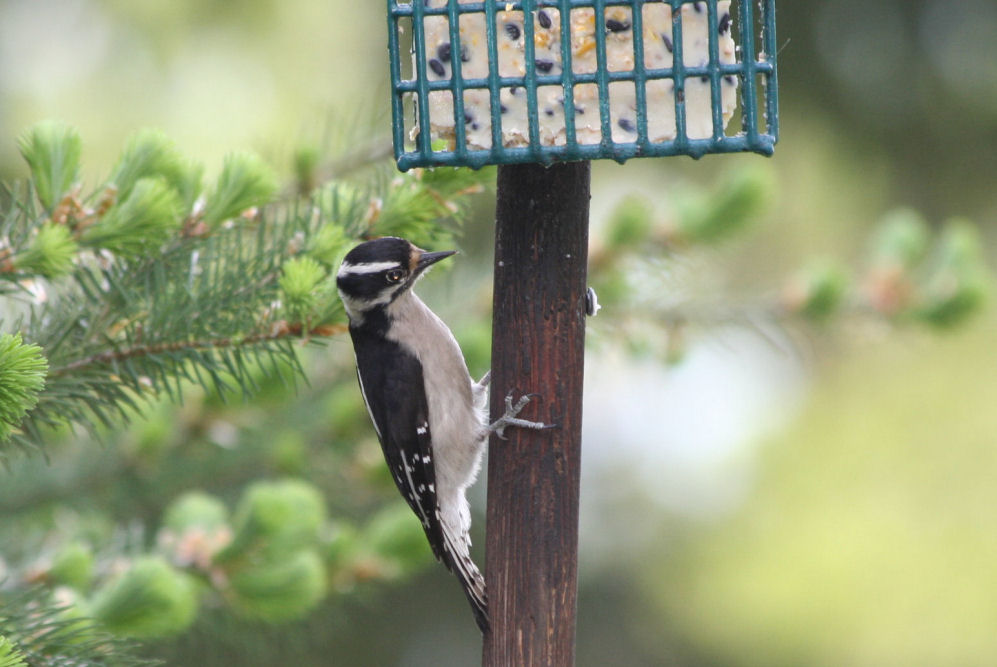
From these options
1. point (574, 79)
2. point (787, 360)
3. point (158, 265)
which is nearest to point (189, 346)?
point (158, 265)

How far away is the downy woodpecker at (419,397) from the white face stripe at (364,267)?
4.6 inches

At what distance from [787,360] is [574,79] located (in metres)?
3.77

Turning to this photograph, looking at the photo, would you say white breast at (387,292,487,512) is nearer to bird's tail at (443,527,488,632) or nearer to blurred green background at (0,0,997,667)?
bird's tail at (443,527,488,632)

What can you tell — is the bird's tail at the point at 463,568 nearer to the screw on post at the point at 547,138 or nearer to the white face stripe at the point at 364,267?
the screw on post at the point at 547,138

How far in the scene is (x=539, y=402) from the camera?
2.24 meters

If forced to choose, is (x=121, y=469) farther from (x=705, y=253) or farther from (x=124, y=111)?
(x=124, y=111)

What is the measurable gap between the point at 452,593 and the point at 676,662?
1.32 metres

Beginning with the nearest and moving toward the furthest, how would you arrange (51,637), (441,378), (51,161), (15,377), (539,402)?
(15,377), (51,637), (51,161), (539,402), (441,378)

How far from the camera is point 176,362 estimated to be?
209 cm

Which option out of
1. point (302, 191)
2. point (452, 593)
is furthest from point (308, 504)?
point (452, 593)

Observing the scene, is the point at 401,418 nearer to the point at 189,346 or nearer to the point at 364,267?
the point at 364,267

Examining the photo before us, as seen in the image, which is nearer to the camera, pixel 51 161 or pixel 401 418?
pixel 51 161

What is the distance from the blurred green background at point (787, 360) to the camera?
5.01 m

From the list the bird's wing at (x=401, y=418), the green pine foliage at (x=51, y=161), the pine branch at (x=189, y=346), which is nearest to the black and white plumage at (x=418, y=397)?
the bird's wing at (x=401, y=418)
